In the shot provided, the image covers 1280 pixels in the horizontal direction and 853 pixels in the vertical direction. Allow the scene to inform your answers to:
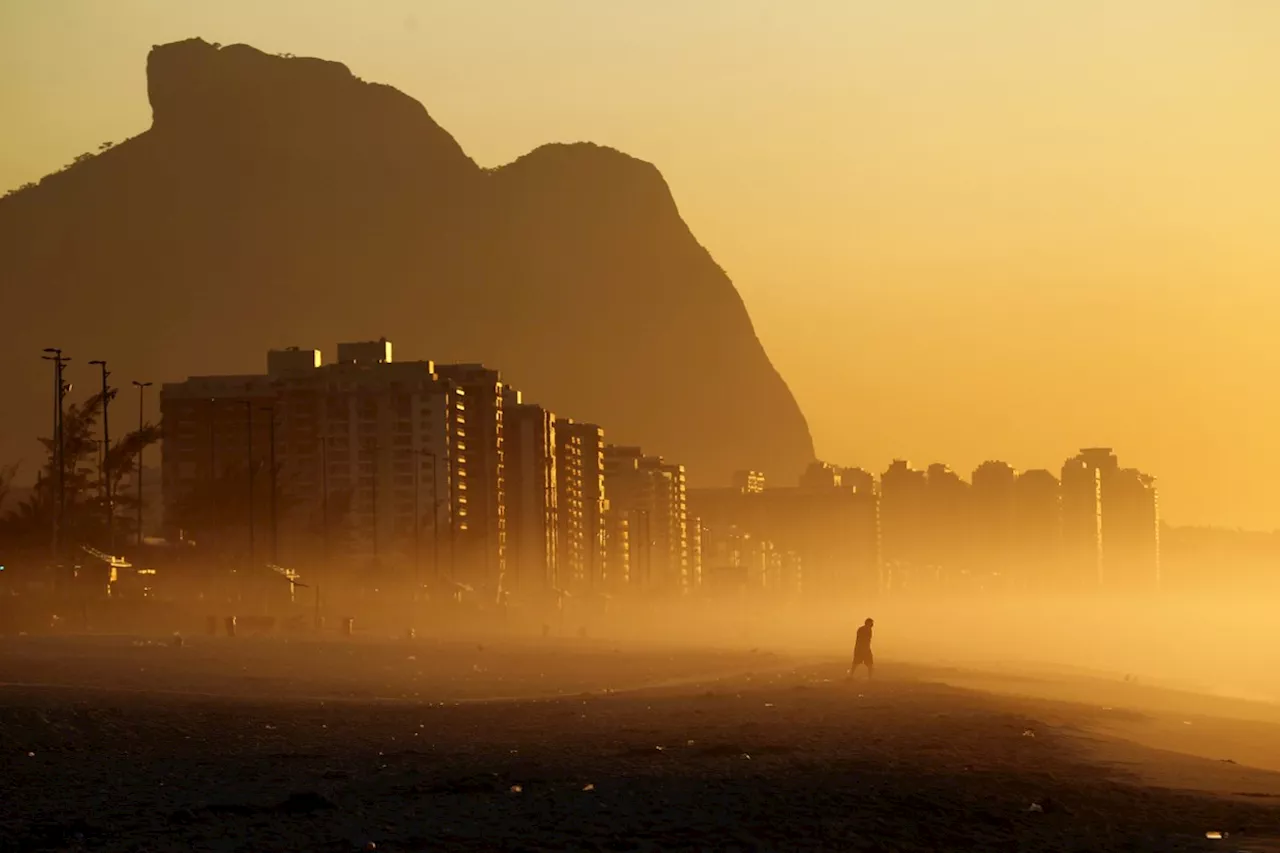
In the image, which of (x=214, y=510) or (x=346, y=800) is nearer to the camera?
(x=346, y=800)

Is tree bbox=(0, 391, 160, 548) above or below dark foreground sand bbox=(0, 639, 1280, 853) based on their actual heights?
above

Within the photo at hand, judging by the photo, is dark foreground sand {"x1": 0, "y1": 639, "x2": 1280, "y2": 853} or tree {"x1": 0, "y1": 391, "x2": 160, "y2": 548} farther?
tree {"x1": 0, "y1": 391, "x2": 160, "y2": 548}

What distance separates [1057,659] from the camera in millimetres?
120250

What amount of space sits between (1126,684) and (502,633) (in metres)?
38.8

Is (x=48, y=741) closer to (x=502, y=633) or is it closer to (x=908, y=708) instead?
(x=908, y=708)

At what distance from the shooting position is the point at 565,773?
92.1ft

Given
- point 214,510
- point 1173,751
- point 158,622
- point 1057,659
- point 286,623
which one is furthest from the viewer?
A: point 1057,659

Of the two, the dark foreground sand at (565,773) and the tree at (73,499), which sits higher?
the tree at (73,499)

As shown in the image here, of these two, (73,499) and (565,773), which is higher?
(73,499)

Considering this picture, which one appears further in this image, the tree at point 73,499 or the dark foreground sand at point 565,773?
the tree at point 73,499

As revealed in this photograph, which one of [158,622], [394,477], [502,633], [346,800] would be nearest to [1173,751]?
[346,800]

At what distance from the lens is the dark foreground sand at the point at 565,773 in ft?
76.8

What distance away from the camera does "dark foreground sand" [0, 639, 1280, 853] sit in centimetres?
2342

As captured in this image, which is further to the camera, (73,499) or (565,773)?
(73,499)
